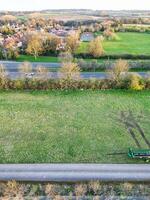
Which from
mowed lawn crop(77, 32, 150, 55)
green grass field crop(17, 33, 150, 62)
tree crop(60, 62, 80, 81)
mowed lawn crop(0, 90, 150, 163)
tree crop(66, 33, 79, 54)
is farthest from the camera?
mowed lawn crop(77, 32, 150, 55)

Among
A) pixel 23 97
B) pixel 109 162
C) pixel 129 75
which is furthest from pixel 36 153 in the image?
pixel 129 75

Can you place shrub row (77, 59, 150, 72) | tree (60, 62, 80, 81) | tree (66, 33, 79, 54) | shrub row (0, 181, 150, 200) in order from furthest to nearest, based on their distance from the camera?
tree (66, 33, 79, 54)
shrub row (77, 59, 150, 72)
tree (60, 62, 80, 81)
shrub row (0, 181, 150, 200)

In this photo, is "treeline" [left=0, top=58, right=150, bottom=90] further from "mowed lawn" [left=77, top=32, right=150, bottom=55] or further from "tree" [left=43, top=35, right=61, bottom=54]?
"mowed lawn" [left=77, top=32, right=150, bottom=55]

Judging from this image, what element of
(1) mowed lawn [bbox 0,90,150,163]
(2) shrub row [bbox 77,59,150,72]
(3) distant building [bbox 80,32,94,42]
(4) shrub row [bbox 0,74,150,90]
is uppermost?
(3) distant building [bbox 80,32,94,42]

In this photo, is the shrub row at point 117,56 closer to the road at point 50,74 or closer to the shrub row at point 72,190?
the road at point 50,74

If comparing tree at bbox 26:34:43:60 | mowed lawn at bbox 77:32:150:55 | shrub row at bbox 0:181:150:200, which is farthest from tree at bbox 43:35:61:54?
shrub row at bbox 0:181:150:200

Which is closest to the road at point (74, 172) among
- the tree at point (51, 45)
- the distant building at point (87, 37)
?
the tree at point (51, 45)

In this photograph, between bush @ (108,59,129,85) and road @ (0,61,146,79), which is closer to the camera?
bush @ (108,59,129,85)

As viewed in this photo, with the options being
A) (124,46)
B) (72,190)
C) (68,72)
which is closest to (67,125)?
(68,72)
